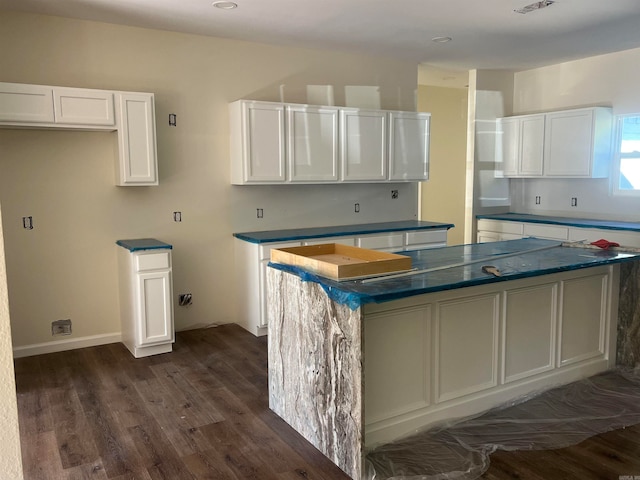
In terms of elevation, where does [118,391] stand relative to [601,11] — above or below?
below

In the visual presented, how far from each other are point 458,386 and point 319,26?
3.04m

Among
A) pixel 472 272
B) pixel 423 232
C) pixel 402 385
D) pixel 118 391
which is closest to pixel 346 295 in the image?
pixel 402 385

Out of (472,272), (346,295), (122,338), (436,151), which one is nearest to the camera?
(346,295)

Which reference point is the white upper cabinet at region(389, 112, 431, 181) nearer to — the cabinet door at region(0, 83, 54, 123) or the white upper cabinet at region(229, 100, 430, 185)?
the white upper cabinet at region(229, 100, 430, 185)

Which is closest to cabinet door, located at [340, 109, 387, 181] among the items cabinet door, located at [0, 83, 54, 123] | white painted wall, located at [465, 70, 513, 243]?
white painted wall, located at [465, 70, 513, 243]

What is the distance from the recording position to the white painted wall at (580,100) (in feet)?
18.3

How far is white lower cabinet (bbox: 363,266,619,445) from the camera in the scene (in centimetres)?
277

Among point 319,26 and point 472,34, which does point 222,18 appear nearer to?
point 319,26

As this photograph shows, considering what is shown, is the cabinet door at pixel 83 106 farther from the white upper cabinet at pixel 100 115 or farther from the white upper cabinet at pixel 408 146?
the white upper cabinet at pixel 408 146

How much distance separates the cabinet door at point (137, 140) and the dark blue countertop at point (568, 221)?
3915 mm

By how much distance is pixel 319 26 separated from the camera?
453 cm

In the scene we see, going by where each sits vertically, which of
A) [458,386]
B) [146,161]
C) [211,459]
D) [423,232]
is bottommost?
[211,459]

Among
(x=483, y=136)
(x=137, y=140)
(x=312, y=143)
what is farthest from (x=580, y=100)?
(x=137, y=140)

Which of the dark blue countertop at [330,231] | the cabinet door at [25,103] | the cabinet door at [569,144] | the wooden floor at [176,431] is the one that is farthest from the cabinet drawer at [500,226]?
the cabinet door at [25,103]
